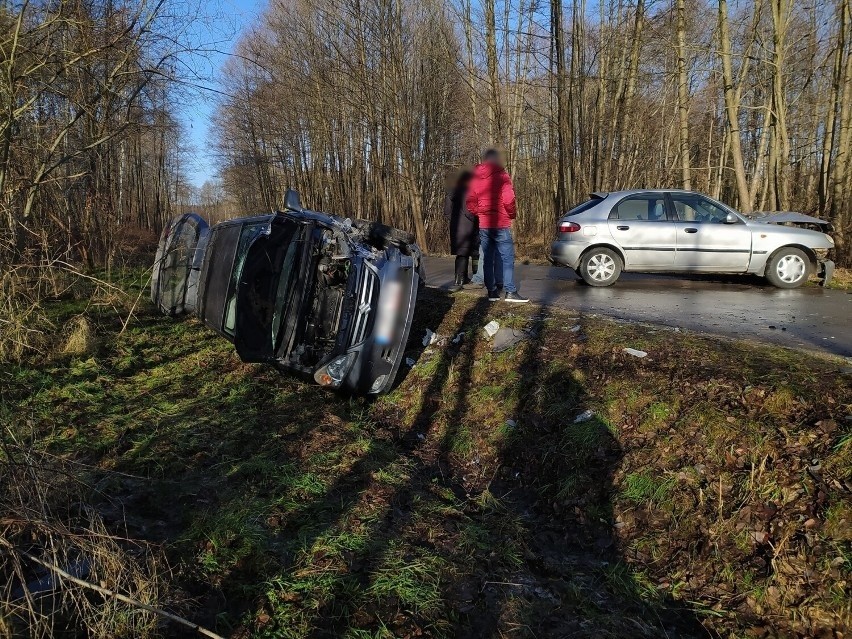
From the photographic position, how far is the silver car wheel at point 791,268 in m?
8.76

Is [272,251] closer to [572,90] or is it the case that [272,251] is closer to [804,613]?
[804,613]

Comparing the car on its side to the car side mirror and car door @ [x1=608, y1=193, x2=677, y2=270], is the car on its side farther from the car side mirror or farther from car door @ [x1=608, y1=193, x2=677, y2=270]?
the car side mirror

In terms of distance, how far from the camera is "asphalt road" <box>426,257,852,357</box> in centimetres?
556

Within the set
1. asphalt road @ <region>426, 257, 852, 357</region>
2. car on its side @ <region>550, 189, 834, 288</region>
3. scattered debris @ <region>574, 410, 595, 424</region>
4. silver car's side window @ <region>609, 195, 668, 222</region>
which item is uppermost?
silver car's side window @ <region>609, 195, 668, 222</region>

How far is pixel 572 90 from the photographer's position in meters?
16.7

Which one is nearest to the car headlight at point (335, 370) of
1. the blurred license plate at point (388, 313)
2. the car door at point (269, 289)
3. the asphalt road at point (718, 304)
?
the blurred license plate at point (388, 313)

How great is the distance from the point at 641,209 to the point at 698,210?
0.88 metres

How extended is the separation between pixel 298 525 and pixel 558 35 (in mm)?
16422

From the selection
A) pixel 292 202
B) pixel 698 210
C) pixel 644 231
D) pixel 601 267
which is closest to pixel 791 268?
pixel 698 210

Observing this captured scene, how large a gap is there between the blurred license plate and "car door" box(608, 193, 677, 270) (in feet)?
16.3

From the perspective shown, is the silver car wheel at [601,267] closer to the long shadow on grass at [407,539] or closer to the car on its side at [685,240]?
the car on its side at [685,240]

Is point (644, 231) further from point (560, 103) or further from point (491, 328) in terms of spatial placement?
point (560, 103)

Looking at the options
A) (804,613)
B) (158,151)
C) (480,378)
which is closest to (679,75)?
(480,378)

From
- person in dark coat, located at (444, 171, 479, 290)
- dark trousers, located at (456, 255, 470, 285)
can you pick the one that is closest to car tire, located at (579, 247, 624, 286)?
person in dark coat, located at (444, 171, 479, 290)
